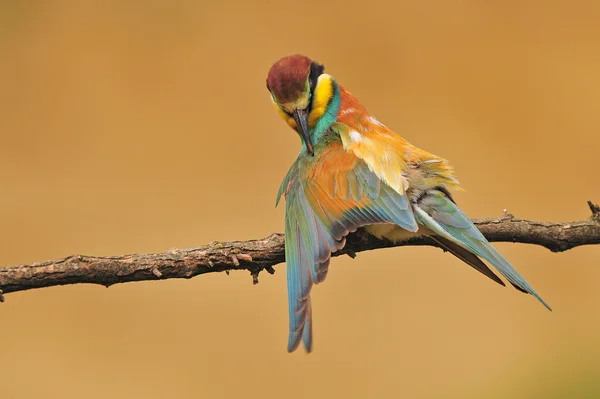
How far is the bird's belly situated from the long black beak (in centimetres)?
23

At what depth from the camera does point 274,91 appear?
1.61 meters

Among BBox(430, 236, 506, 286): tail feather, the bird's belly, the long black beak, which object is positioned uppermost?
the long black beak

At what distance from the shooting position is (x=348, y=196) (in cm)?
137

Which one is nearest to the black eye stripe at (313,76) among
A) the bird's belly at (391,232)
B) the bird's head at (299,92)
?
the bird's head at (299,92)

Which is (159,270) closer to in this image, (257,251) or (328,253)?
(257,251)

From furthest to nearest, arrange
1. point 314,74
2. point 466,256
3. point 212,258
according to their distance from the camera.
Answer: point 314,74
point 466,256
point 212,258

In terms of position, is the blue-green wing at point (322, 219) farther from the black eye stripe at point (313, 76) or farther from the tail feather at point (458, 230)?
the black eye stripe at point (313, 76)

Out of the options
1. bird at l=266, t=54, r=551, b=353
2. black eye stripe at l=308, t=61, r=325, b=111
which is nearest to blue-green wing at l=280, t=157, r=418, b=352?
bird at l=266, t=54, r=551, b=353

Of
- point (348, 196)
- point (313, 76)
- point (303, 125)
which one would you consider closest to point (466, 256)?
point (348, 196)

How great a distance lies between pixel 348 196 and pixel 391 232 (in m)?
0.11

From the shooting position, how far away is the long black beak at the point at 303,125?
152 cm

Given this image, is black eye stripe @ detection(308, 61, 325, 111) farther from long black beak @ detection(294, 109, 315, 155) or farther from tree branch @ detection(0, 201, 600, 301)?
tree branch @ detection(0, 201, 600, 301)

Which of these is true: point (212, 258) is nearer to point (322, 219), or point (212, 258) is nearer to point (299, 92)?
point (322, 219)

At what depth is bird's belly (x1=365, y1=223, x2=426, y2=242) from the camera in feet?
4.53
